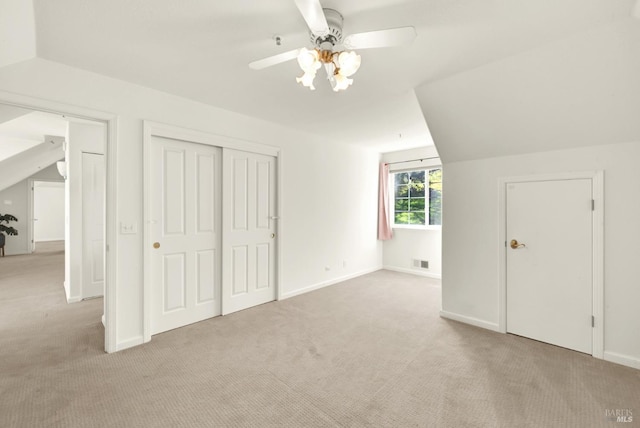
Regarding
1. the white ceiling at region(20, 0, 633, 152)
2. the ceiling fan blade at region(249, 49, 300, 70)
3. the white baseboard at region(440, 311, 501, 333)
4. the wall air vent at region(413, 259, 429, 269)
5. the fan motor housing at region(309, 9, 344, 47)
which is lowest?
the white baseboard at region(440, 311, 501, 333)

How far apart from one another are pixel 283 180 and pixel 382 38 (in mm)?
2611

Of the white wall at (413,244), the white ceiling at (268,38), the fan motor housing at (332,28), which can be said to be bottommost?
the white wall at (413,244)

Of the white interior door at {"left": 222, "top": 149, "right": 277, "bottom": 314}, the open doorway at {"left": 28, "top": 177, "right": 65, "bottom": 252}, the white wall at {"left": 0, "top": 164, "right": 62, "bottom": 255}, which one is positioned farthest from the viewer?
the open doorway at {"left": 28, "top": 177, "right": 65, "bottom": 252}

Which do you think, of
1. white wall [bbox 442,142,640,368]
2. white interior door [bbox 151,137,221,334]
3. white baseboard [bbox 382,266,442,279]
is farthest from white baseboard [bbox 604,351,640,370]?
white interior door [bbox 151,137,221,334]

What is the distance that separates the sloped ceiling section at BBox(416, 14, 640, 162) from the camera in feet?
6.21

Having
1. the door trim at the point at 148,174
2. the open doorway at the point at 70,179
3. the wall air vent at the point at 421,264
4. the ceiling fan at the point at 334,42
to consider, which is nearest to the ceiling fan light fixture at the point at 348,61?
the ceiling fan at the point at 334,42

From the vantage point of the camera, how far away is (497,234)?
2.97 m

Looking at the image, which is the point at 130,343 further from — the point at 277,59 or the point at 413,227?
the point at 413,227

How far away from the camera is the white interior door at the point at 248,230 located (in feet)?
11.1

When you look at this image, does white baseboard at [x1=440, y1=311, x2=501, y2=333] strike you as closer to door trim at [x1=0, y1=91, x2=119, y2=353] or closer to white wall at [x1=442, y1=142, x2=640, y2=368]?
white wall at [x1=442, y1=142, x2=640, y2=368]

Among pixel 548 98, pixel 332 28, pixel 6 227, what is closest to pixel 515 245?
pixel 548 98

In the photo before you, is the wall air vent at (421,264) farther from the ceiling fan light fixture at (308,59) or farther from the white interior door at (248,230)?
the ceiling fan light fixture at (308,59)

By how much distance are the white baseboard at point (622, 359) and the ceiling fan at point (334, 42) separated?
3.00 m

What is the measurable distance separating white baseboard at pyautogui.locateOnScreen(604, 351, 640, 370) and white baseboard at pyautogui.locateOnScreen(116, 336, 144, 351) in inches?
163
